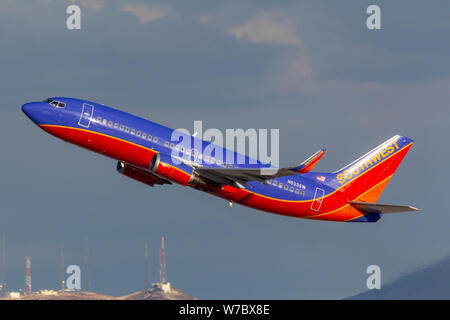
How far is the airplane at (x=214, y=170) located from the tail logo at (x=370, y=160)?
11 centimetres

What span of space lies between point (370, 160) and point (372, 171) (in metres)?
1.26

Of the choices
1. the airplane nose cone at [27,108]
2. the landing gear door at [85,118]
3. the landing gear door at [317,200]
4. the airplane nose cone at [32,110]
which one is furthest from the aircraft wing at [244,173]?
the airplane nose cone at [27,108]

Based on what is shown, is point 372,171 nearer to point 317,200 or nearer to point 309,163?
point 317,200

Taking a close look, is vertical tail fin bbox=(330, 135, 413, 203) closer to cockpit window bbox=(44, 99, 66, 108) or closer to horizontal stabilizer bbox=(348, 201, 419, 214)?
horizontal stabilizer bbox=(348, 201, 419, 214)

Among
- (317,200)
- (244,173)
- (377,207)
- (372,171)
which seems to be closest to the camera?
(244,173)

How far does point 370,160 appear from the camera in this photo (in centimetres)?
9050

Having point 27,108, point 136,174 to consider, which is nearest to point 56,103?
point 27,108

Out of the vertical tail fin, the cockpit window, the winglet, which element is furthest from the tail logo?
the cockpit window

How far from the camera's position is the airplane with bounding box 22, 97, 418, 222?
72.8 metres
